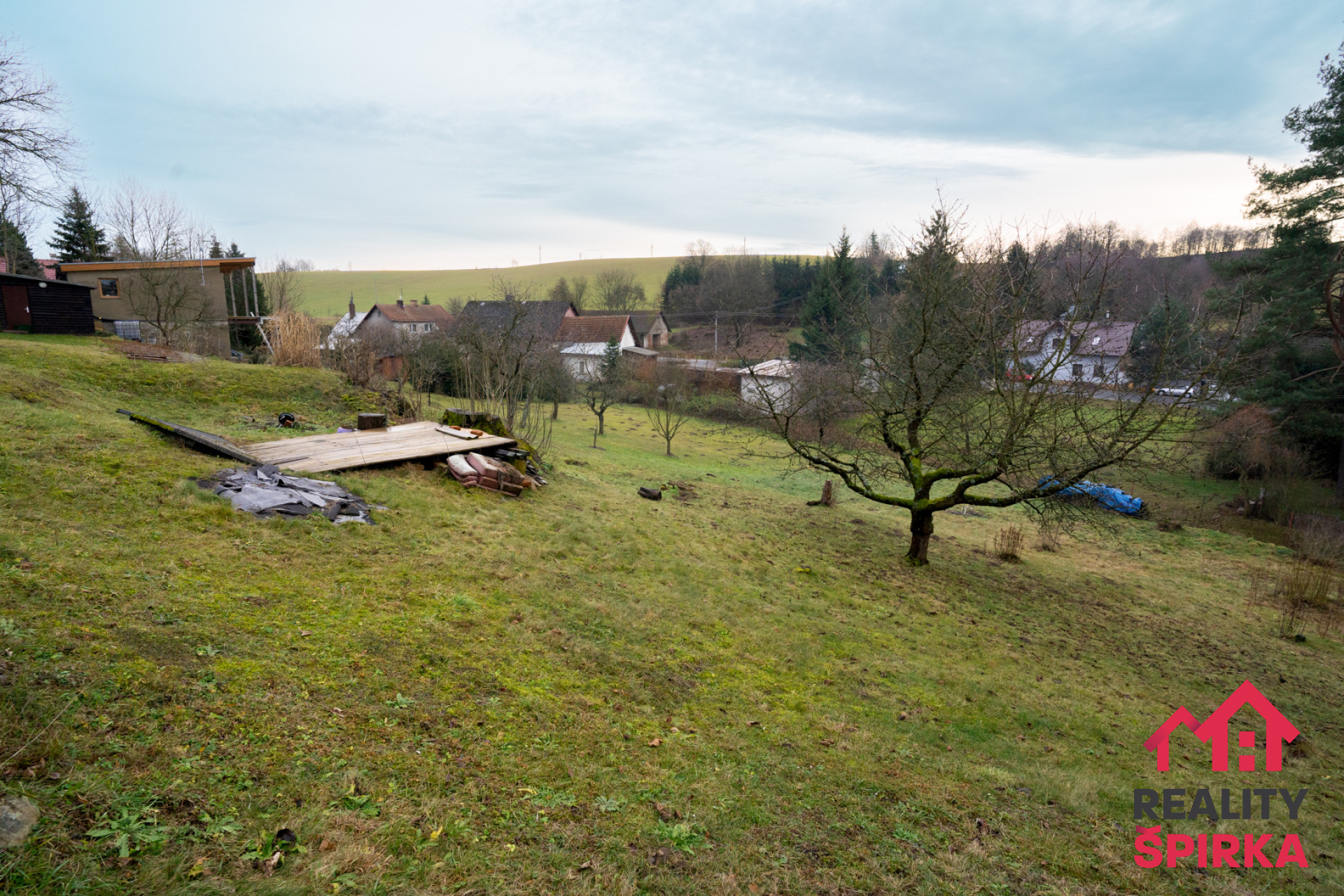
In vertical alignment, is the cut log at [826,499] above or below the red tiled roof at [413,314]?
below

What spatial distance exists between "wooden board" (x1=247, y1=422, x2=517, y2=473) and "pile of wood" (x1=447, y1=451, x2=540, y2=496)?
1.04 feet

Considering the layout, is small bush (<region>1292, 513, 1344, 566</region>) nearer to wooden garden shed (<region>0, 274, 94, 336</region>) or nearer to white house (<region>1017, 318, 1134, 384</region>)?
white house (<region>1017, 318, 1134, 384</region>)

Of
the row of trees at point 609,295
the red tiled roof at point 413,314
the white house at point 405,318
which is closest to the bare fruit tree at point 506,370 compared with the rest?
the white house at point 405,318

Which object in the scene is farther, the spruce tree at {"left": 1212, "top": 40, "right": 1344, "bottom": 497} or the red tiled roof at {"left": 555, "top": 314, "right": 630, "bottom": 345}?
the red tiled roof at {"left": 555, "top": 314, "right": 630, "bottom": 345}

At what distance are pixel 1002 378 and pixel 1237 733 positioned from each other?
5.33 meters

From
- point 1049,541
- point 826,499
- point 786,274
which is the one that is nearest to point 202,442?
point 826,499

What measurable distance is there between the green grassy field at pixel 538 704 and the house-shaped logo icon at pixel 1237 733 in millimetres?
159

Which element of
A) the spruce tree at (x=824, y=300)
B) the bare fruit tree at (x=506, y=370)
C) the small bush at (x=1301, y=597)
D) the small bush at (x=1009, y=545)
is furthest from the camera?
the spruce tree at (x=824, y=300)

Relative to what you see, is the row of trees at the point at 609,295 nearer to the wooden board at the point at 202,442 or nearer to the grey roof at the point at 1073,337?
the wooden board at the point at 202,442

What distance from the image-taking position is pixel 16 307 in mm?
19984

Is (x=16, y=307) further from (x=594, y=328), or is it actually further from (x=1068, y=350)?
(x=594, y=328)

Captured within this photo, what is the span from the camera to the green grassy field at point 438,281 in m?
84.4

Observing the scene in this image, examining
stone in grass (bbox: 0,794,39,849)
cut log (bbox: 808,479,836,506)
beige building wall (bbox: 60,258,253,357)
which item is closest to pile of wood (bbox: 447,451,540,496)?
stone in grass (bbox: 0,794,39,849)

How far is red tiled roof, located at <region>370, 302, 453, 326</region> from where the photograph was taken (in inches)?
1962
